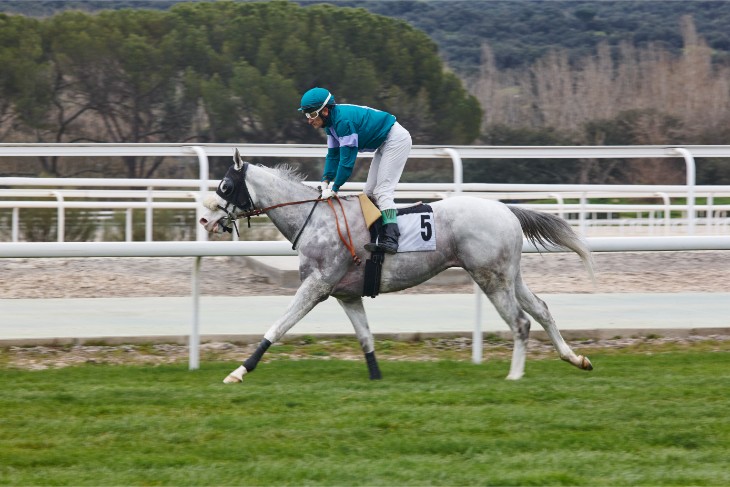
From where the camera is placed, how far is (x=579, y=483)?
4062 mm

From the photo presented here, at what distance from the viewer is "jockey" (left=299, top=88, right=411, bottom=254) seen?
20.7 feet

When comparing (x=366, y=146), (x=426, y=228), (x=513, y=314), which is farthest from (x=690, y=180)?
(x=366, y=146)

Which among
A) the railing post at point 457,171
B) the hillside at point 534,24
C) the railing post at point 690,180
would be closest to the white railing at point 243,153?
the railing post at point 690,180

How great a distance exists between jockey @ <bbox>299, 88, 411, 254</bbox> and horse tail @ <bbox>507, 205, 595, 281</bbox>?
807 millimetres

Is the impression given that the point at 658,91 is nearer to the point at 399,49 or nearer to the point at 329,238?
the point at 399,49

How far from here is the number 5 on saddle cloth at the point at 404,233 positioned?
6414mm

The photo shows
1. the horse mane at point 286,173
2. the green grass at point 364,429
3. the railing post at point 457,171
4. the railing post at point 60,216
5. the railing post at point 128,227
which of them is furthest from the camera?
the railing post at point 128,227

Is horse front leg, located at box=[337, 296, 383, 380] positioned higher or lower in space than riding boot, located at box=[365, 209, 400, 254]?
lower

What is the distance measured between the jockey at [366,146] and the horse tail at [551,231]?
807 mm

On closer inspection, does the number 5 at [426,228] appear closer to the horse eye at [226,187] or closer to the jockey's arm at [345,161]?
the jockey's arm at [345,161]

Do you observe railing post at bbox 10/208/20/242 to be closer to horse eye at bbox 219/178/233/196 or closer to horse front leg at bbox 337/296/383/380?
horse eye at bbox 219/178/233/196

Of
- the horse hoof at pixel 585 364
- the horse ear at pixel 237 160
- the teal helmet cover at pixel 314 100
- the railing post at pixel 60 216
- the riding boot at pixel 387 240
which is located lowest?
the horse hoof at pixel 585 364

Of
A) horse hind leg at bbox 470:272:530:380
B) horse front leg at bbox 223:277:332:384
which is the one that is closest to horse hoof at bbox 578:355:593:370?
horse hind leg at bbox 470:272:530:380

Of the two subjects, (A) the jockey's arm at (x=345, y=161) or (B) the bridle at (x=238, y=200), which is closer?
(A) the jockey's arm at (x=345, y=161)
